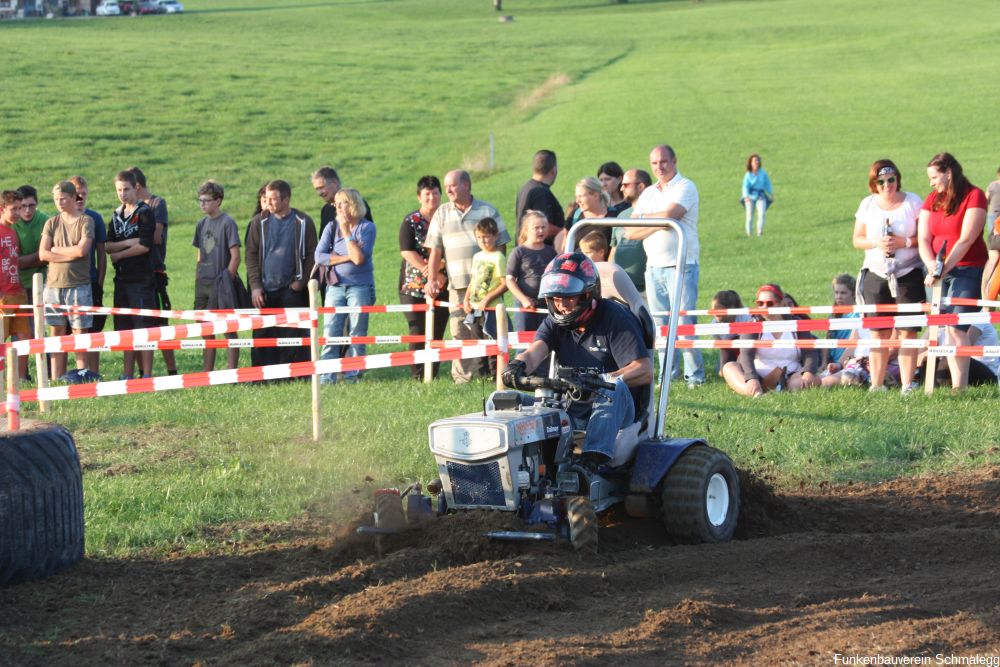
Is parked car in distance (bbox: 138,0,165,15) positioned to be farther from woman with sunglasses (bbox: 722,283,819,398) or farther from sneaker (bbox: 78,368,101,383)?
woman with sunglasses (bbox: 722,283,819,398)

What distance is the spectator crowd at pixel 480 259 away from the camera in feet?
41.4

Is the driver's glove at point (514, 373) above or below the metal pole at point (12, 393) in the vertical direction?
above

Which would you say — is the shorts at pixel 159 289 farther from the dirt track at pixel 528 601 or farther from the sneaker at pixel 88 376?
the dirt track at pixel 528 601

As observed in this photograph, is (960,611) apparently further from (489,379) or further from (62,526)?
(489,379)

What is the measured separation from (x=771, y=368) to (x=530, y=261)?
2667mm

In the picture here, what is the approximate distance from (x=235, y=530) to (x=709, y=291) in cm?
1513

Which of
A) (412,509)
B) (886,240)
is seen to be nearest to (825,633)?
(412,509)

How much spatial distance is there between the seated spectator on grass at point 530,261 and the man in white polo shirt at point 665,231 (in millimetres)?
840

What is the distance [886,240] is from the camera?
1256 cm

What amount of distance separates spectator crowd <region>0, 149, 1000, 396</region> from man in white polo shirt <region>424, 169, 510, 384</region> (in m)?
0.02

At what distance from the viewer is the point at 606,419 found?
7.72 meters

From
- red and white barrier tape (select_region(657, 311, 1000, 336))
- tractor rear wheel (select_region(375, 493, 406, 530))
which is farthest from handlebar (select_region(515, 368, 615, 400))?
red and white barrier tape (select_region(657, 311, 1000, 336))

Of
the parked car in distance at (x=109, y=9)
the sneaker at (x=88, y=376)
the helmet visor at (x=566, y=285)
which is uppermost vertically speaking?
the parked car in distance at (x=109, y=9)

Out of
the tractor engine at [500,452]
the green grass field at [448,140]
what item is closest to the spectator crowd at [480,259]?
the green grass field at [448,140]
